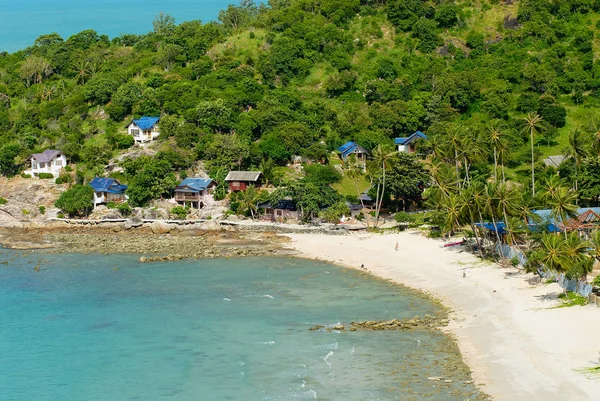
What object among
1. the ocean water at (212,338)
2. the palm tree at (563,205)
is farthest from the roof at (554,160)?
the ocean water at (212,338)

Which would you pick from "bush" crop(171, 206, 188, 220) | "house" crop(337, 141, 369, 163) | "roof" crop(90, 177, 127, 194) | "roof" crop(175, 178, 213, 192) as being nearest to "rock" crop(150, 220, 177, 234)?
"bush" crop(171, 206, 188, 220)

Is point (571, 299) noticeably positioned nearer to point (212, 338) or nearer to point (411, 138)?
point (212, 338)

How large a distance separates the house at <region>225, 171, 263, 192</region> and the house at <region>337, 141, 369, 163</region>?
1311 cm

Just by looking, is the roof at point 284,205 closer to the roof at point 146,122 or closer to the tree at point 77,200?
the tree at point 77,200

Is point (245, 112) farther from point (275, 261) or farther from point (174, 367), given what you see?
point (174, 367)

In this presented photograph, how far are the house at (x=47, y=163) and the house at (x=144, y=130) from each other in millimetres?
10542

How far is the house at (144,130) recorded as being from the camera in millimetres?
102500

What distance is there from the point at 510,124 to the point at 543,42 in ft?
85.5

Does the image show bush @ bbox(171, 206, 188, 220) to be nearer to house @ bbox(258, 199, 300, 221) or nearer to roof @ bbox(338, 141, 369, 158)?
house @ bbox(258, 199, 300, 221)

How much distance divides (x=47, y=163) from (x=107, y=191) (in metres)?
15.0

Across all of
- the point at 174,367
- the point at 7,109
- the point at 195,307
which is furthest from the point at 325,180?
the point at 7,109

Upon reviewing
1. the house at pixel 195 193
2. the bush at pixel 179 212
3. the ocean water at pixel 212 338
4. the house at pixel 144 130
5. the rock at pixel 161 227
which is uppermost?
the house at pixel 144 130

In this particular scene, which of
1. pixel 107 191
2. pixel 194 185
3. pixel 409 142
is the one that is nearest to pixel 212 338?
pixel 194 185

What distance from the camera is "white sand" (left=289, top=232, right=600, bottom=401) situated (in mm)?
34844
